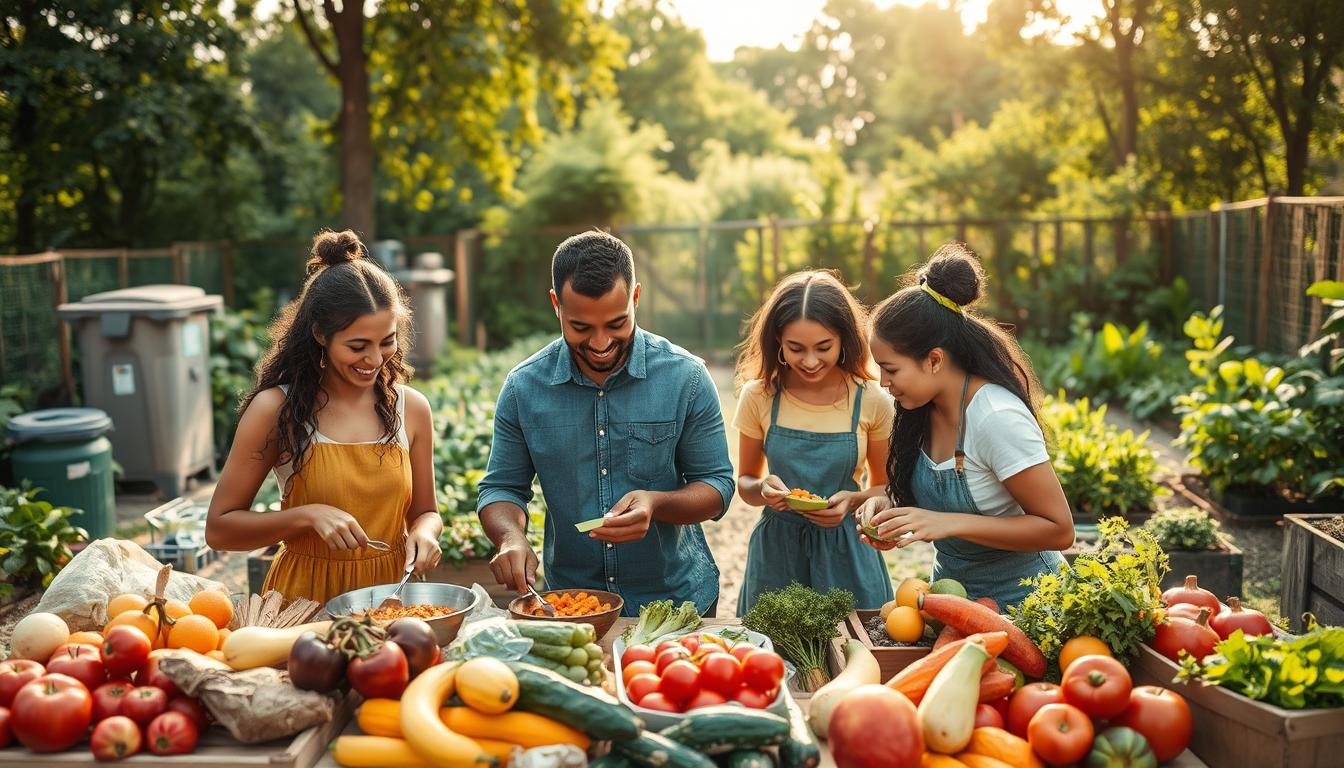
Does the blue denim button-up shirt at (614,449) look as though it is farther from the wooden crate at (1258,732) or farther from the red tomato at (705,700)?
the wooden crate at (1258,732)

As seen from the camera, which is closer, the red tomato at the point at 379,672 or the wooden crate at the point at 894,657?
the red tomato at the point at 379,672

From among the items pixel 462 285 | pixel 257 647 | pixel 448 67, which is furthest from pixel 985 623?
pixel 462 285

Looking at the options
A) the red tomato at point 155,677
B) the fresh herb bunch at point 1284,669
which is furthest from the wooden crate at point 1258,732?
the red tomato at point 155,677

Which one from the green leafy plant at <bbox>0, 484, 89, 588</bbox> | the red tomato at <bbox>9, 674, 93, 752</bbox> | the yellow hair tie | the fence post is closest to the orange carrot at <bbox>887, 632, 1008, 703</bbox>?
the yellow hair tie

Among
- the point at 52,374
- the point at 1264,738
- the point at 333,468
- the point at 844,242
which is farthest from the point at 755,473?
the point at 844,242

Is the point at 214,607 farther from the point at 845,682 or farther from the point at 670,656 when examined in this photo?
the point at 845,682

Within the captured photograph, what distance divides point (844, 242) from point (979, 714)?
1614cm

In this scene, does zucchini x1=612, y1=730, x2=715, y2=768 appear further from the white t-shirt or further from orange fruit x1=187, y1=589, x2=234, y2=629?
the white t-shirt

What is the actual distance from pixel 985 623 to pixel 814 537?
4.73 feet

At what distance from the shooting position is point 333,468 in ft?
11.1

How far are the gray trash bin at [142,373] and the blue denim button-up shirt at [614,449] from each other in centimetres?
668

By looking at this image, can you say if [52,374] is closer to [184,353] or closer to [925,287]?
[184,353]

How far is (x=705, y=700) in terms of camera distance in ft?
7.53

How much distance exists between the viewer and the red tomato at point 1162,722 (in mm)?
2305
